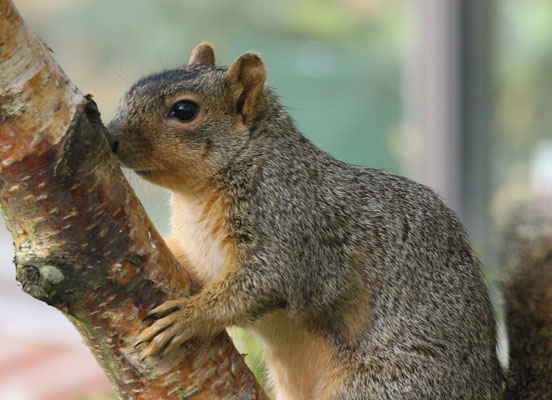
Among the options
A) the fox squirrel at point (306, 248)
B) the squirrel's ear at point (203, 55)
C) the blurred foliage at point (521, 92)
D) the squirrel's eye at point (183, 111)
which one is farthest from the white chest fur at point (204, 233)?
the blurred foliage at point (521, 92)

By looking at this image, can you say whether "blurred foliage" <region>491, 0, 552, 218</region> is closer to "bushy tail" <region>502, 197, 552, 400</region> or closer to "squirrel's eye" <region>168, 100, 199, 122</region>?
"bushy tail" <region>502, 197, 552, 400</region>

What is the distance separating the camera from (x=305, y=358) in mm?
1524

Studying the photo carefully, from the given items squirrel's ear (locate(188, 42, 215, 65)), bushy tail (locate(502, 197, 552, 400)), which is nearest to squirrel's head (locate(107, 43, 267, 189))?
squirrel's ear (locate(188, 42, 215, 65))

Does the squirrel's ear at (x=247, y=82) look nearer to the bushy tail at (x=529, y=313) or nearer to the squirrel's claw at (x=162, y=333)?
the squirrel's claw at (x=162, y=333)

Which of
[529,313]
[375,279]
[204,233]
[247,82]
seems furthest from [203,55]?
[529,313]

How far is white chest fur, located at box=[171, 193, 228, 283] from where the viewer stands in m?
1.48

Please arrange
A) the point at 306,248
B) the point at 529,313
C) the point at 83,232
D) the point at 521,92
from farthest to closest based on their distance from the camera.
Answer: the point at 521,92
the point at 529,313
the point at 306,248
the point at 83,232

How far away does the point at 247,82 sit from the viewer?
5.05 ft

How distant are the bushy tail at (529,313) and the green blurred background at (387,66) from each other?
2.15 metres

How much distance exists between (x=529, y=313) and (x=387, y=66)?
285 centimetres

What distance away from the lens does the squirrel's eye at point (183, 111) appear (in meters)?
1.47

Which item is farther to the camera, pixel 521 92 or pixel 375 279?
pixel 521 92

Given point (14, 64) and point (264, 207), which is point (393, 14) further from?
point (14, 64)

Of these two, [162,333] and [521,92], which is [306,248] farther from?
[521,92]
